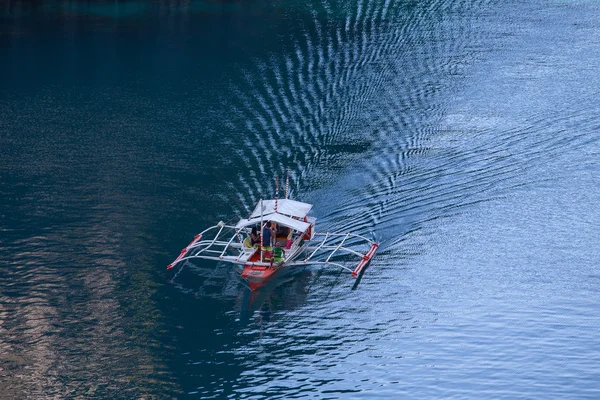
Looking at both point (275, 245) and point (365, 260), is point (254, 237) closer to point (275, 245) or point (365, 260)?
point (275, 245)

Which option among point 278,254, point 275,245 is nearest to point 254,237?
point 275,245

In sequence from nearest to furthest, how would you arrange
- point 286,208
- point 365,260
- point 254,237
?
1. point 365,260
2. point 254,237
3. point 286,208

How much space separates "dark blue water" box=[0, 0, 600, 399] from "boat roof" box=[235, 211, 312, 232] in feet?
7.06

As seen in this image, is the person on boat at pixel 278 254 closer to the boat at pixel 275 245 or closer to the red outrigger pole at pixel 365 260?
the boat at pixel 275 245

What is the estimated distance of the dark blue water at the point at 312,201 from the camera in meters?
31.8

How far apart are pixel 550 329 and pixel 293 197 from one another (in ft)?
47.8

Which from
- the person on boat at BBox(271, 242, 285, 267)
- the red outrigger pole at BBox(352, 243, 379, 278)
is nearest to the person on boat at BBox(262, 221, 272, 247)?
the person on boat at BBox(271, 242, 285, 267)

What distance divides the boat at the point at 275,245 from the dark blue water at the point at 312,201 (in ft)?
2.32

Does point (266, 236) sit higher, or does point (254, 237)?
point (266, 236)

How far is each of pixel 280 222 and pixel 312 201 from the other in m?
5.64

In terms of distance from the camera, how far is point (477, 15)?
7362 centimetres

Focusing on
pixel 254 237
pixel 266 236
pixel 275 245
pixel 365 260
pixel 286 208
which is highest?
pixel 286 208

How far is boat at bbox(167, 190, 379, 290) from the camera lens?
36.9 meters

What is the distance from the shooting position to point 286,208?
1524 inches
